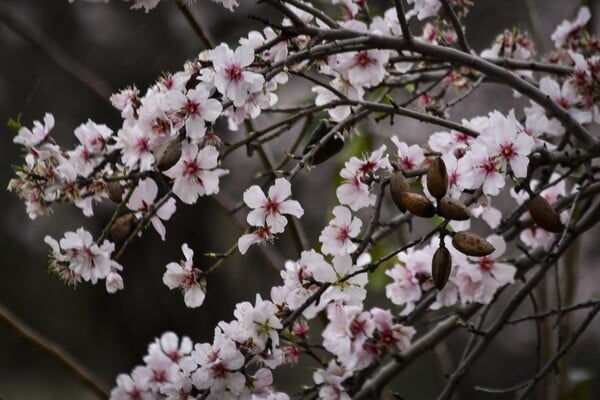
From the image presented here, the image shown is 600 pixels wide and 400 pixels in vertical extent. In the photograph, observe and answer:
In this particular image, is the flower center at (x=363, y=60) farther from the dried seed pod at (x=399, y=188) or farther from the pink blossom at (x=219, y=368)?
the pink blossom at (x=219, y=368)

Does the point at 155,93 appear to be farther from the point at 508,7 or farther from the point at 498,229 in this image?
the point at 508,7

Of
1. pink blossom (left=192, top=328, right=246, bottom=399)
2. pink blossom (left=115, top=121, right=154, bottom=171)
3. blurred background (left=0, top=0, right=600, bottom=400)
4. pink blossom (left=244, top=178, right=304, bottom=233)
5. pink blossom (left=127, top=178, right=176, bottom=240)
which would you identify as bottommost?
pink blossom (left=192, top=328, right=246, bottom=399)

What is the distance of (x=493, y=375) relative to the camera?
139 inches

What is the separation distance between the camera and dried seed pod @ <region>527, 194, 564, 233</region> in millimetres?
829

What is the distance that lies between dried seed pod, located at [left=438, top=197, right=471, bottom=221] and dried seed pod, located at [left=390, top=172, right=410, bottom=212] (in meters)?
0.04

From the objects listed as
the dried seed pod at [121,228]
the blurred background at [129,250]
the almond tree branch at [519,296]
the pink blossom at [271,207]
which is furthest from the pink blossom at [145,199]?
the blurred background at [129,250]

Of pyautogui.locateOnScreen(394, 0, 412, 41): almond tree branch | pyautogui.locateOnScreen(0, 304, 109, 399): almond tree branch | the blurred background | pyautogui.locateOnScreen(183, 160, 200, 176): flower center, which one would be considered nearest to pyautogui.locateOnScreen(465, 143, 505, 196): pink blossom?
pyautogui.locateOnScreen(394, 0, 412, 41): almond tree branch

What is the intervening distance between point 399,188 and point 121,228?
308 mm

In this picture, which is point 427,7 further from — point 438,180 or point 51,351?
point 51,351

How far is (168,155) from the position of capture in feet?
2.50

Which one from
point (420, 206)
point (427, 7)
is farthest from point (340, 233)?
point (427, 7)

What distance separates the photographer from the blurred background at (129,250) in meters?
3.01

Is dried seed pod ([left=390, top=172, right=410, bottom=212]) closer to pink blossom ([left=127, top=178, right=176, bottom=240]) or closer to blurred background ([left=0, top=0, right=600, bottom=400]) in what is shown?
pink blossom ([left=127, top=178, right=176, bottom=240])

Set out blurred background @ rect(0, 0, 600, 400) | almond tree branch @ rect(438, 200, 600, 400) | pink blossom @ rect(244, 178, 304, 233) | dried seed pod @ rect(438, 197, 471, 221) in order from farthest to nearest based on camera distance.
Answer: blurred background @ rect(0, 0, 600, 400) < almond tree branch @ rect(438, 200, 600, 400) < pink blossom @ rect(244, 178, 304, 233) < dried seed pod @ rect(438, 197, 471, 221)
